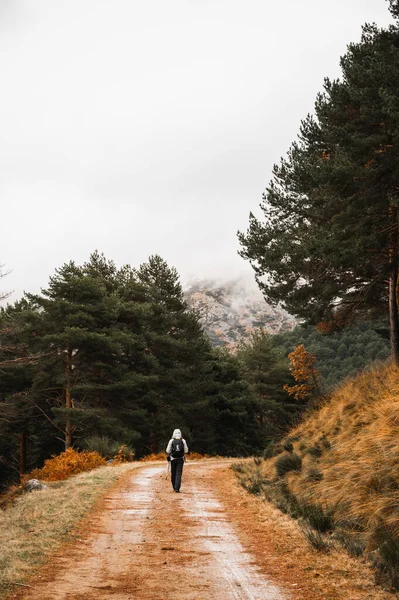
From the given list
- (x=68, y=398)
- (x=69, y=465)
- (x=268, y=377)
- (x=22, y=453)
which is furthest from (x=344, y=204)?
(x=268, y=377)

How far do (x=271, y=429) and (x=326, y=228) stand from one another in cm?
3539

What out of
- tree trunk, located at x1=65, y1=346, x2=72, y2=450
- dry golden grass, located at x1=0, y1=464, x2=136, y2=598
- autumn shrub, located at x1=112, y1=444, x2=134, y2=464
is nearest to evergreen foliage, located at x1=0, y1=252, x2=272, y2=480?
tree trunk, located at x1=65, y1=346, x2=72, y2=450

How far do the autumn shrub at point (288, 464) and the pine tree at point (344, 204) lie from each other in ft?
21.0

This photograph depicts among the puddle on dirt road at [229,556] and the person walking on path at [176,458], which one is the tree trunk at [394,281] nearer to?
the person walking on path at [176,458]

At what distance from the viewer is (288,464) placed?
14.4 m

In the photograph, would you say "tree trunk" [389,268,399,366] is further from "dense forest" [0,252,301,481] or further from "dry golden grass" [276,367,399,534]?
"dense forest" [0,252,301,481]

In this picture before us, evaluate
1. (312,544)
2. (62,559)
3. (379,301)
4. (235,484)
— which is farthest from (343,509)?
(379,301)

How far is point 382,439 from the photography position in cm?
1030

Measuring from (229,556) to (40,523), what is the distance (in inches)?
154

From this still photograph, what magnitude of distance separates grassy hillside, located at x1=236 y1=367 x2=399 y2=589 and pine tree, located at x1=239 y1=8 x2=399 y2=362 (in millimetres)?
4655

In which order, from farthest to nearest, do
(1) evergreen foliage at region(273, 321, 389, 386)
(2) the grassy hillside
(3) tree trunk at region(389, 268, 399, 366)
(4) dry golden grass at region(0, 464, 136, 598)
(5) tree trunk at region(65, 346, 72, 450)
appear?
(1) evergreen foliage at region(273, 321, 389, 386) < (5) tree trunk at region(65, 346, 72, 450) < (3) tree trunk at region(389, 268, 399, 366) < (2) the grassy hillside < (4) dry golden grass at region(0, 464, 136, 598)

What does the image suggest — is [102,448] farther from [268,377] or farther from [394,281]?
[268,377]

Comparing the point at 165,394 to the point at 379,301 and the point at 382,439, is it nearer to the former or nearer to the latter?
the point at 379,301

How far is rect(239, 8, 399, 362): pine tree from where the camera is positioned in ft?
53.3
